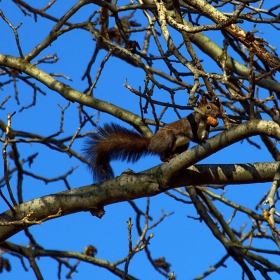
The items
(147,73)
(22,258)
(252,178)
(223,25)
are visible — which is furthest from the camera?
(22,258)

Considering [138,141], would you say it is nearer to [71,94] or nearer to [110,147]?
[110,147]

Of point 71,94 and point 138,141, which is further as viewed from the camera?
point 138,141

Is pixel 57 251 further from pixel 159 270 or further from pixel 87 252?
pixel 159 270

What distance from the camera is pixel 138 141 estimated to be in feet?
14.3

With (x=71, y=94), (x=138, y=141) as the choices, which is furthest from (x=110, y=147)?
(x=71, y=94)

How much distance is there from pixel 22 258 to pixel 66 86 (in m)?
1.37

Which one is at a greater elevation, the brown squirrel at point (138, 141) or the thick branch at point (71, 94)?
the thick branch at point (71, 94)

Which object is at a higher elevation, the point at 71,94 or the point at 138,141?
the point at 71,94

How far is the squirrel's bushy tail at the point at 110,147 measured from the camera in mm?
4098

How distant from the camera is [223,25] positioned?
8.92 feet

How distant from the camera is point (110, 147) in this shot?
421 centimetres

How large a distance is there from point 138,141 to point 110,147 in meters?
0.25

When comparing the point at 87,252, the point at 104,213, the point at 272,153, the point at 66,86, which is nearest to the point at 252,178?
the point at 104,213

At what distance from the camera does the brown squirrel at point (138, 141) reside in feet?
13.6
